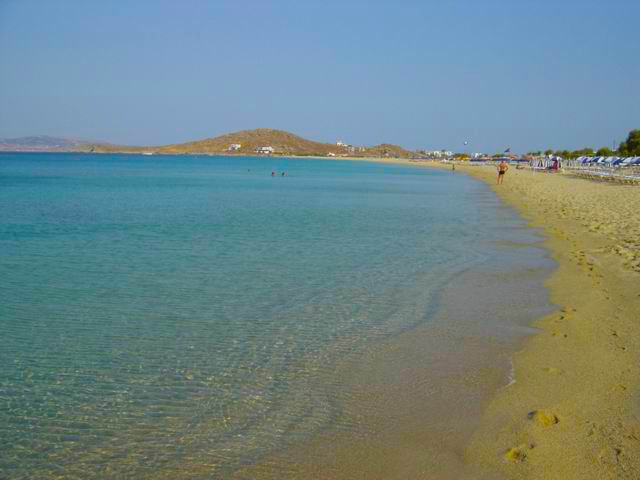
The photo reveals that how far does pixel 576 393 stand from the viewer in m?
5.29

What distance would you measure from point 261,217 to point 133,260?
9240 mm

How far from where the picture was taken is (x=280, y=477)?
397 cm

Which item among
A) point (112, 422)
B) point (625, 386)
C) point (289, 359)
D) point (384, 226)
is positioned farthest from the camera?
point (384, 226)

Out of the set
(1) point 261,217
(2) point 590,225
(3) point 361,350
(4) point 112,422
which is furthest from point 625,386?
(1) point 261,217

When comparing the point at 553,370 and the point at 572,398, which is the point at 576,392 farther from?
the point at 553,370

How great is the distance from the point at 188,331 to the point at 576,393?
4225mm

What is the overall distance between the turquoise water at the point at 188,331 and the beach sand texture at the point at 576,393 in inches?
56.7

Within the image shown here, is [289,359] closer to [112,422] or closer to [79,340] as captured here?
[112,422]

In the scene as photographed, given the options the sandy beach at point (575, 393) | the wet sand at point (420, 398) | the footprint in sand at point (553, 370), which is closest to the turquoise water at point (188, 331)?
the wet sand at point (420, 398)

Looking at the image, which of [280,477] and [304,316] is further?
[304,316]

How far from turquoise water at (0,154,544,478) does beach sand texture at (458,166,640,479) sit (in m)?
1.44

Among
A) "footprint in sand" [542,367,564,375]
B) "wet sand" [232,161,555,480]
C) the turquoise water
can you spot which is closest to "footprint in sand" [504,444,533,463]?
"wet sand" [232,161,555,480]

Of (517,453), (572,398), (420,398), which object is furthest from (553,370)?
(517,453)

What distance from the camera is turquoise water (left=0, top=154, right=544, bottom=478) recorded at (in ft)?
14.8
